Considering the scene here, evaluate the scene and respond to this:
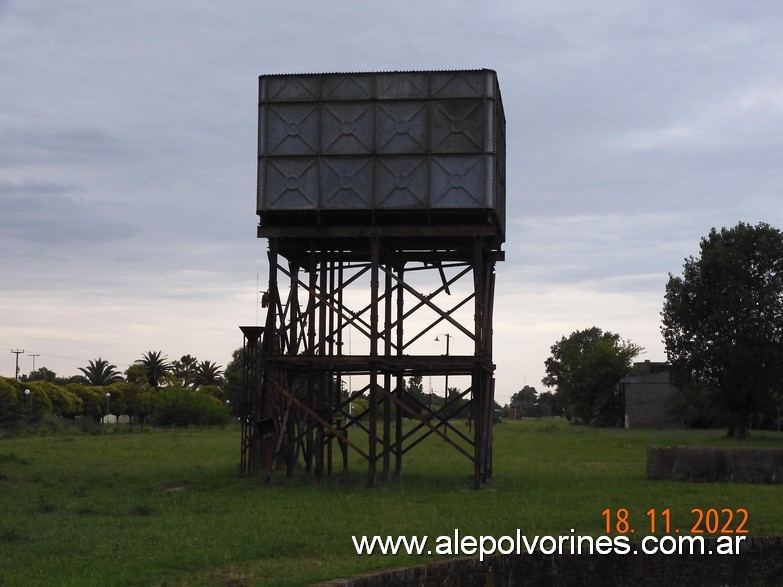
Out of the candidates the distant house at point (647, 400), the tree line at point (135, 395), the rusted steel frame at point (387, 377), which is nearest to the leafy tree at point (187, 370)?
the tree line at point (135, 395)

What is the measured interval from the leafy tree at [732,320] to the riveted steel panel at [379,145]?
40.2 m

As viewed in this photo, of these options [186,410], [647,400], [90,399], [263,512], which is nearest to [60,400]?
[90,399]

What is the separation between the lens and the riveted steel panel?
94.0 feet

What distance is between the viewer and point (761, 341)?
212 feet

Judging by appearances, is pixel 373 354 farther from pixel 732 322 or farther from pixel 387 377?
pixel 732 322

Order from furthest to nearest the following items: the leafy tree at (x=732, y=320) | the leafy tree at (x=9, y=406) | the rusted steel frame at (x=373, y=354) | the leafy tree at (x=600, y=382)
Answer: the leafy tree at (x=600, y=382), the leafy tree at (x=9, y=406), the leafy tree at (x=732, y=320), the rusted steel frame at (x=373, y=354)

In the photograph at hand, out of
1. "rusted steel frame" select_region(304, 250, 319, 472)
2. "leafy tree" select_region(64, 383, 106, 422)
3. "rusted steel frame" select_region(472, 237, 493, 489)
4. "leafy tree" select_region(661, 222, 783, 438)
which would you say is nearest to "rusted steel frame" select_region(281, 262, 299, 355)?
"rusted steel frame" select_region(304, 250, 319, 472)

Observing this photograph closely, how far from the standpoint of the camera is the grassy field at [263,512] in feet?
48.5

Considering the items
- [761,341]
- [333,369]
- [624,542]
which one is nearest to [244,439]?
[333,369]

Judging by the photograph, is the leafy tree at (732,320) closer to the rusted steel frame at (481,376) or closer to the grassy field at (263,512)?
the grassy field at (263,512)

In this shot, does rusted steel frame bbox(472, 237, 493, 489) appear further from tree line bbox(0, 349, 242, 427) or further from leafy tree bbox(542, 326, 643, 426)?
leafy tree bbox(542, 326, 643, 426)

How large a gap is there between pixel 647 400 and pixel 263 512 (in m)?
84.1

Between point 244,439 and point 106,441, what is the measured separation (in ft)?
73.4

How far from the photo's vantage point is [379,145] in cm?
2908
